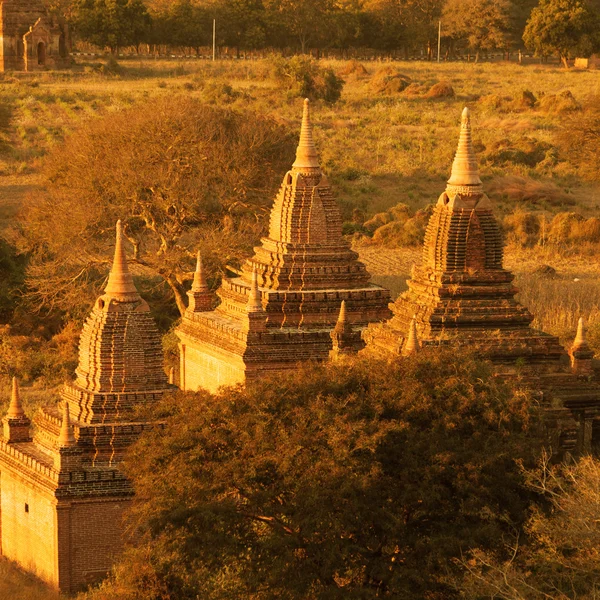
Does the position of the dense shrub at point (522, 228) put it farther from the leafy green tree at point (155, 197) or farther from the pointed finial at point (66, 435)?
the pointed finial at point (66, 435)

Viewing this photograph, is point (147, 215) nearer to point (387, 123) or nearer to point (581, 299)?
point (581, 299)

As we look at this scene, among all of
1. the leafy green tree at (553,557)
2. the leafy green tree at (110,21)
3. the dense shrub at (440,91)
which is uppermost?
the leafy green tree at (110,21)

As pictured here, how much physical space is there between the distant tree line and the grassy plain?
2.33 metres

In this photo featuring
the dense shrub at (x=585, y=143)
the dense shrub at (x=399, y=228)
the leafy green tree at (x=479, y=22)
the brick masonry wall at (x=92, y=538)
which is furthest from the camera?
the leafy green tree at (x=479, y=22)

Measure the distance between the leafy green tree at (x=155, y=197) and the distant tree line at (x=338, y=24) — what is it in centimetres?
4413

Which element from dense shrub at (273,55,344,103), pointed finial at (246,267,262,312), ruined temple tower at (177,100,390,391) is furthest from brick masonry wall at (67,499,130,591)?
dense shrub at (273,55,344,103)

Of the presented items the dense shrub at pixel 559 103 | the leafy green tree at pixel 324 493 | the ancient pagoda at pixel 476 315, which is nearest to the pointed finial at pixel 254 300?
the ancient pagoda at pixel 476 315

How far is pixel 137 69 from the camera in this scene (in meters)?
97.9

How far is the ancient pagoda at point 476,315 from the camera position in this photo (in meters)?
30.9

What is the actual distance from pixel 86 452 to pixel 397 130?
54.0m

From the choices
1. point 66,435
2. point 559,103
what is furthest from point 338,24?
point 66,435

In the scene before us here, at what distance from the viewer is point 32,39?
92875 millimetres

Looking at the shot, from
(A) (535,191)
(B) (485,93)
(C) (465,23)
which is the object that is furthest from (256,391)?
(C) (465,23)

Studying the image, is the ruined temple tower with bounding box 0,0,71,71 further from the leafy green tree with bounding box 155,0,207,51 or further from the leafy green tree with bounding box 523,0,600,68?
the leafy green tree with bounding box 523,0,600,68
